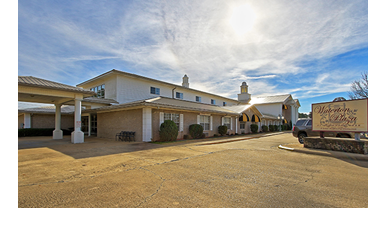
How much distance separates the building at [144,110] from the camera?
13812 mm

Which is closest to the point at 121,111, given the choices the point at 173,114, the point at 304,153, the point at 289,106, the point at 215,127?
the point at 173,114

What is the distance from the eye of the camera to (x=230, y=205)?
3.47 meters

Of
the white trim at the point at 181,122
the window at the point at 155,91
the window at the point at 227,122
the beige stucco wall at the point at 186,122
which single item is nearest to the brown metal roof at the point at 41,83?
the beige stucco wall at the point at 186,122

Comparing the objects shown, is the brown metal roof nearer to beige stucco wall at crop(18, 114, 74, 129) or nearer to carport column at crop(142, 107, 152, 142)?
carport column at crop(142, 107, 152, 142)

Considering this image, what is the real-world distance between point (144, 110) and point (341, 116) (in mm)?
11316

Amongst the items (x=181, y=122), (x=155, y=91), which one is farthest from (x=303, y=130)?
(x=155, y=91)

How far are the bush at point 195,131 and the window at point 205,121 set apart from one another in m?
1.36

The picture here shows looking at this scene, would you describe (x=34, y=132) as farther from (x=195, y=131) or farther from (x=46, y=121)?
(x=195, y=131)

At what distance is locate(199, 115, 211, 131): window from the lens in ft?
60.7

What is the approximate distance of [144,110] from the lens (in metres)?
13.2

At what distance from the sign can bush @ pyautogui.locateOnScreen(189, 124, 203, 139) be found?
8.72 metres

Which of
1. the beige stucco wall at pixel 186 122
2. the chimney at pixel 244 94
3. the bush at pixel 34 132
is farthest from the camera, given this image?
the chimney at pixel 244 94

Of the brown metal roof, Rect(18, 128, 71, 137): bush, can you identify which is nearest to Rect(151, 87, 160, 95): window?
the brown metal roof

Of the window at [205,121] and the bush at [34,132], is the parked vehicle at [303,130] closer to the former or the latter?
the window at [205,121]
